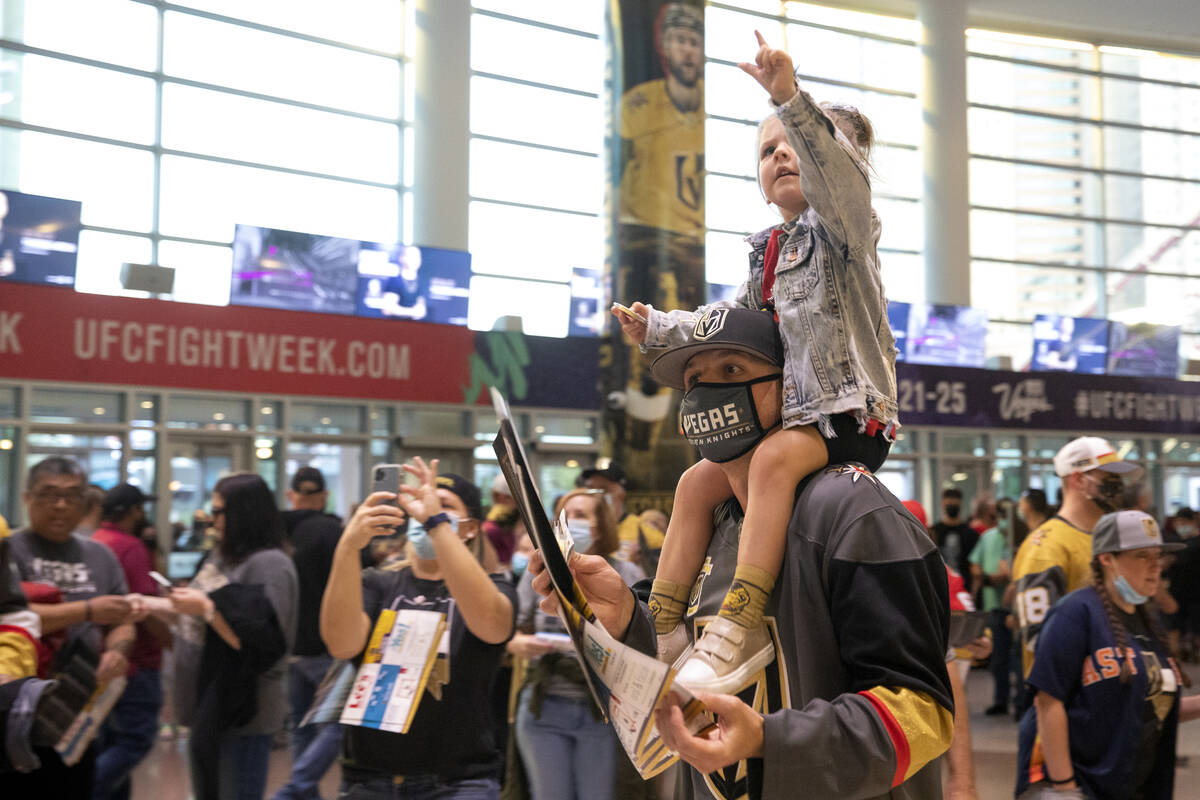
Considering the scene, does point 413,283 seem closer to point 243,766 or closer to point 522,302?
point 522,302

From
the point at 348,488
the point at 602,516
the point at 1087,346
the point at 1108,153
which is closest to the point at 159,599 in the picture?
the point at 602,516

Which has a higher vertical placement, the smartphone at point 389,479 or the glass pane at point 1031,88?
the glass pane at point 1031,88

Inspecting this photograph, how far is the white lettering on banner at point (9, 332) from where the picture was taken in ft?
35.6

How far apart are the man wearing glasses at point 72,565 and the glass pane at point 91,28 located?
1215 centimetres

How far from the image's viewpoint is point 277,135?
16.3 meters

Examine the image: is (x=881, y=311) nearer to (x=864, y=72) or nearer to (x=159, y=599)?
(x=159, y=599)

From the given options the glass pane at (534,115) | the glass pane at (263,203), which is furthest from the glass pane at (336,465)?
the glass pane at (534,115)

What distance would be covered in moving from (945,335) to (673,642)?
18.4 metres

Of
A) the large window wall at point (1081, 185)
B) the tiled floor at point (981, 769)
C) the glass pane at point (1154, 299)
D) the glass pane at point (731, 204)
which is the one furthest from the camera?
the glass pane at point (1154, 299)

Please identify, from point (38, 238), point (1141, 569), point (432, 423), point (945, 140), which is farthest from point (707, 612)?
point (945, 140)

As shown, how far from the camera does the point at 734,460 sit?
1.64m

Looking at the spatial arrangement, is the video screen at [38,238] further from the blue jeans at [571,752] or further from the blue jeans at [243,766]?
the blue jeans at [571,752]

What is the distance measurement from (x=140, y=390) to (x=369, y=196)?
622 centimetres

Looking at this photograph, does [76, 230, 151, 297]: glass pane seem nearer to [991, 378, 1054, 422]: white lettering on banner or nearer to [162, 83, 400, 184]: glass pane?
[162, 83, 400, 184]: glass pane
